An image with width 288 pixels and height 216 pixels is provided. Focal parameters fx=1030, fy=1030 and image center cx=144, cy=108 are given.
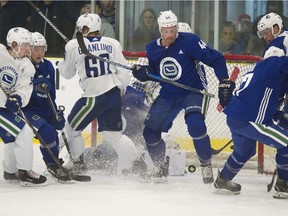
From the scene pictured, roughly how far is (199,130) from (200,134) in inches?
1.1

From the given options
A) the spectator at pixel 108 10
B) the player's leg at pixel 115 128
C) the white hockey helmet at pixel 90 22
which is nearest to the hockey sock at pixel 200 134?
the player's leg at pixel 115 128

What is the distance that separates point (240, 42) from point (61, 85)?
140 centimetres

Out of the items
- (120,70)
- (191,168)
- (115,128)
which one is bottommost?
(191,168)

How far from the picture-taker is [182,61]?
604 centimetres

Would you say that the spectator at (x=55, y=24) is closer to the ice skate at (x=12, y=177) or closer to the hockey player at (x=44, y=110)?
the hockey player at (x=44, y=110)

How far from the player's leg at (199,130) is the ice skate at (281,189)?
1.82 ft

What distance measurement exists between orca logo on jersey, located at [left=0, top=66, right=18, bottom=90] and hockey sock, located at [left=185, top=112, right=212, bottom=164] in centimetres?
103

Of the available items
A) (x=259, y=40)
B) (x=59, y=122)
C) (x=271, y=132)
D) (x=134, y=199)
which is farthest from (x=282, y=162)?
(x=259, y=40)

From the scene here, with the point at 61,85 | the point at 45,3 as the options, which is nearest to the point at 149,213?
the point at 61,85

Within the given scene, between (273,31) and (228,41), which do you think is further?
(228,41)

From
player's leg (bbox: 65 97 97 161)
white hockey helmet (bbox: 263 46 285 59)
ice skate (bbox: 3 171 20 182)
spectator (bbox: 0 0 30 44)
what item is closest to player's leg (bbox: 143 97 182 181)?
player's leg (bbox: 65 97 97 161)

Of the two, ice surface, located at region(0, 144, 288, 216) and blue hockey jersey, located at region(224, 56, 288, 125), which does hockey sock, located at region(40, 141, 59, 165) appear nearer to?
ice surface, located at region(0, 144, 288, 216)

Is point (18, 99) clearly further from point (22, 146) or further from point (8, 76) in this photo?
point (22, 146)

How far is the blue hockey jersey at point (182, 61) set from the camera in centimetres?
601
